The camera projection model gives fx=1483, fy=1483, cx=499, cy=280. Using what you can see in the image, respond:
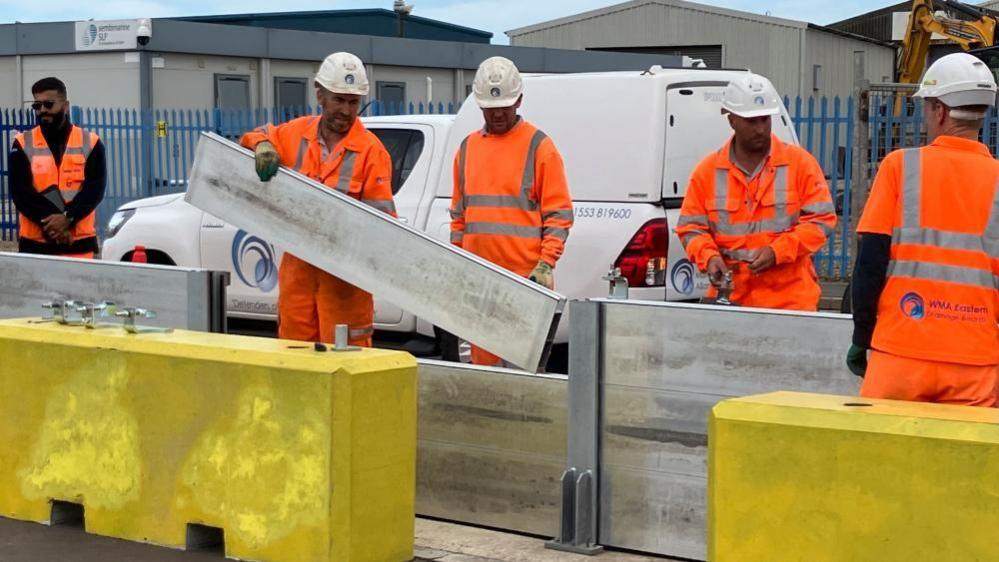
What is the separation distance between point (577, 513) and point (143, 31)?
→ 76.8 feet

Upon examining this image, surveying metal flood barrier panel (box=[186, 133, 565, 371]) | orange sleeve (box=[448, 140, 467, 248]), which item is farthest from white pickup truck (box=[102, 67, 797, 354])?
metal flood barrier panel (box=[186, 133, 565, 371])

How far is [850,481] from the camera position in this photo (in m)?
4.41

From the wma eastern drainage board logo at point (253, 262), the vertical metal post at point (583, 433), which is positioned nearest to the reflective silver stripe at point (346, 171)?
the vertical metal post at point (583, 433)

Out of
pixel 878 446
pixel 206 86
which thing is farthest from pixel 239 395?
pixel 206 86

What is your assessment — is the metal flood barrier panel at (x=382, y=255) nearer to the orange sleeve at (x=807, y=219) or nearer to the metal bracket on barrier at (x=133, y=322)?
the metal bracket on barrier at (x=133, y=322)

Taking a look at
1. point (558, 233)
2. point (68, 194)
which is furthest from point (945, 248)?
point (68, 194)

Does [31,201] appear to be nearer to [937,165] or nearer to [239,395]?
[239,395]

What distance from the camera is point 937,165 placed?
15.9ft

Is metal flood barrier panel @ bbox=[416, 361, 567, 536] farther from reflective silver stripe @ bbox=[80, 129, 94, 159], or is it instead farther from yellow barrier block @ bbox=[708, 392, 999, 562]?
reflective silver stripe @ bbox=[80, 129, 94, 159]

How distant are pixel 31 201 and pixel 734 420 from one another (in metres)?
5.73

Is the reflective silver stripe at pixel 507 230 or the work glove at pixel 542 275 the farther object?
the reflective silver stripe at pixel 507 230

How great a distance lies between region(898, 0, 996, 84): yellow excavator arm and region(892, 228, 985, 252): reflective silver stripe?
2043 cm

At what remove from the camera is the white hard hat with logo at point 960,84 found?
16.0 ft

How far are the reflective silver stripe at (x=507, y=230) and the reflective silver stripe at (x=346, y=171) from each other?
66 cm
